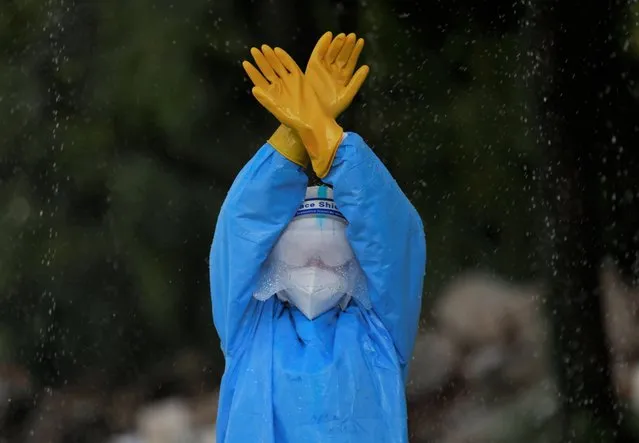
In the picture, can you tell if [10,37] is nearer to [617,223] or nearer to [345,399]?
[617,223]

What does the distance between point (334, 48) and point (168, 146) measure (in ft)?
6.20

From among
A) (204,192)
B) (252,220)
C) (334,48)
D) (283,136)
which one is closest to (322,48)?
(334,48)

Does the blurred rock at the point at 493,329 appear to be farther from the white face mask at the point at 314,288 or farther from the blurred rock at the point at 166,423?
the white face mask at the point at 314,288

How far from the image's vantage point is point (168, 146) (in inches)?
128

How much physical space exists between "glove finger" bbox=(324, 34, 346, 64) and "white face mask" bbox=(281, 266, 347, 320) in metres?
0.30

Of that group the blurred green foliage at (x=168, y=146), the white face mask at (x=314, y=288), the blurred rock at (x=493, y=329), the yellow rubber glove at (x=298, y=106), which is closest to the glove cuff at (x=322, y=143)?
the yellow rubber glove at (x=298, y=106)

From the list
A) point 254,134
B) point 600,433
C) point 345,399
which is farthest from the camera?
point 254,134

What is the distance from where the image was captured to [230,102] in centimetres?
322

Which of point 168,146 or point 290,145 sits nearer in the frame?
point 290,145

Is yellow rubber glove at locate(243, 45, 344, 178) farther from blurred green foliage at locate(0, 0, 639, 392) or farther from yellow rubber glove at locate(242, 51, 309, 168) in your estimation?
blurred green foliage at locate(0, 0, 639, 392)

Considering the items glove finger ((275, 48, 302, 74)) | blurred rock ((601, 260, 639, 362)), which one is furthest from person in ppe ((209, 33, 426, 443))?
blurred rock ((601, 260, 639, 362))

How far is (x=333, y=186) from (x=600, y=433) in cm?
181

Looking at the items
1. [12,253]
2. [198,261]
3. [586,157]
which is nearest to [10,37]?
[12,253]

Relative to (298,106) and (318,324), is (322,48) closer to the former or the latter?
(298,106)
